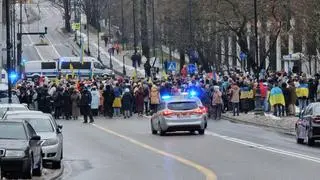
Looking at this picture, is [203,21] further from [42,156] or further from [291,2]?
[42,156]

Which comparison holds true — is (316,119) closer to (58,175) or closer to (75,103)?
(58,175)

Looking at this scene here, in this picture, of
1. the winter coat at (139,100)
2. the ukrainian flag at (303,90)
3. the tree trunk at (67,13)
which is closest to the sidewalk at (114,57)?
the tree trunk at (67,13)

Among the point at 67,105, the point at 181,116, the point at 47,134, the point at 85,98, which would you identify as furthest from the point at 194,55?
the point at 47,134

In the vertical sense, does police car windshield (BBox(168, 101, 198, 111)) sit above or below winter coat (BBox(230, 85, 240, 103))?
below

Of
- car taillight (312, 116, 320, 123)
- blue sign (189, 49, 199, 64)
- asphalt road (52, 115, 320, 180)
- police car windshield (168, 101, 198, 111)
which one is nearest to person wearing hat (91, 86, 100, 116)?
asphalt road (52, 115, 320, 180)

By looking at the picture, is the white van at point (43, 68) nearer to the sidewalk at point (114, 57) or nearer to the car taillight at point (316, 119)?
the sidewalk at point (114, 57)

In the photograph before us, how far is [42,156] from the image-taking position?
2236 cm

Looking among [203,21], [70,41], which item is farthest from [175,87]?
[70,41]

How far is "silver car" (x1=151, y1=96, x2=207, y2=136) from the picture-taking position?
112 feet

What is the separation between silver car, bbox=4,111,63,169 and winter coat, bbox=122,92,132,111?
23.5 metres

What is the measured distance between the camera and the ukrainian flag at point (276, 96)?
41281 mm

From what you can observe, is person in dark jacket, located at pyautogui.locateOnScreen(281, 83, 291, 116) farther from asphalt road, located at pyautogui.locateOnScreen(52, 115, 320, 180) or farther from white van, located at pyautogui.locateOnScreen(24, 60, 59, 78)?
white van, located at pyautogui.locateOnScreen(24, 60, 59, 78)

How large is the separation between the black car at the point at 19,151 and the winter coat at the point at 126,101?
28.1 meters

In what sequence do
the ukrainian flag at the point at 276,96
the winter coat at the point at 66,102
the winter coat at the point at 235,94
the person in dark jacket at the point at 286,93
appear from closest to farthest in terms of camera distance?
the ukrainian flag at the point at 276,96 < the person in dark jacket at the point at 286,93 < the winter coat at the point at 235,94 < the winter coat at the point at 66,102
